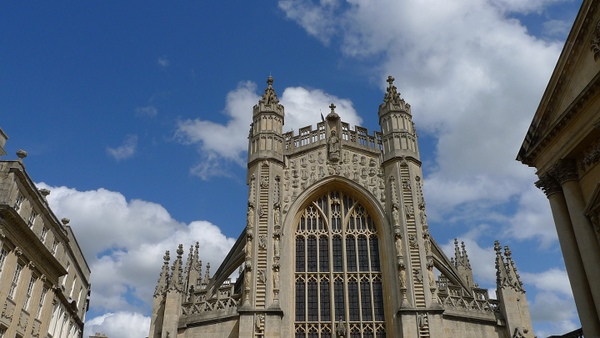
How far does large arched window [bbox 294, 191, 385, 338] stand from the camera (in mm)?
23562

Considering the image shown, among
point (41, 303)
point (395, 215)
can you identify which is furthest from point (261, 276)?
point (41, 303)

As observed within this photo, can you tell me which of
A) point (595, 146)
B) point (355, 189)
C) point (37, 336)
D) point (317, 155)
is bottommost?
point (37, 336)

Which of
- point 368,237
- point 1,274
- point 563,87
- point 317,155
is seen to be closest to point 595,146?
point 563,87

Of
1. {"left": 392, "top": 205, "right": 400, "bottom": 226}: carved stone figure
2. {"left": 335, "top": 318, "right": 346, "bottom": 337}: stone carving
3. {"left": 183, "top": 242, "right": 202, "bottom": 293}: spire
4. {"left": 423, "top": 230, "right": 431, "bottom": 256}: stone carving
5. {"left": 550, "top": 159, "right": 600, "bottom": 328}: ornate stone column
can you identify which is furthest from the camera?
{"left": 183, "top": 242, "right": 202, "bottom": 293}: spire

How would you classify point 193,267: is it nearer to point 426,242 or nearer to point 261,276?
point 261,276

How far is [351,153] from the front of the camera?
27.5 m

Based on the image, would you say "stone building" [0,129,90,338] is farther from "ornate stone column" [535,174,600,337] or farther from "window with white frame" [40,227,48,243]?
"ornate stone column" [535,174,600,337]

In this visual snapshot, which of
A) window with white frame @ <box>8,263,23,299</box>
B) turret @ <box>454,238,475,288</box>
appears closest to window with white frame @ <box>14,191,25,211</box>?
window with white frame @ <box>8,263,23,299</box>

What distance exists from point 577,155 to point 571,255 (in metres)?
2.98

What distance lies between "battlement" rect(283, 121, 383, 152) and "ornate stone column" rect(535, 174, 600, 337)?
12.1 meters

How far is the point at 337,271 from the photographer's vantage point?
81.3 ft

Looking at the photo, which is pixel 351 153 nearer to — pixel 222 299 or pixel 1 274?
pixel 222 299

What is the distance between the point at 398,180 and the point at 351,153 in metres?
2.99

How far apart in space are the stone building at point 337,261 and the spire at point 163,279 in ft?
0.18
